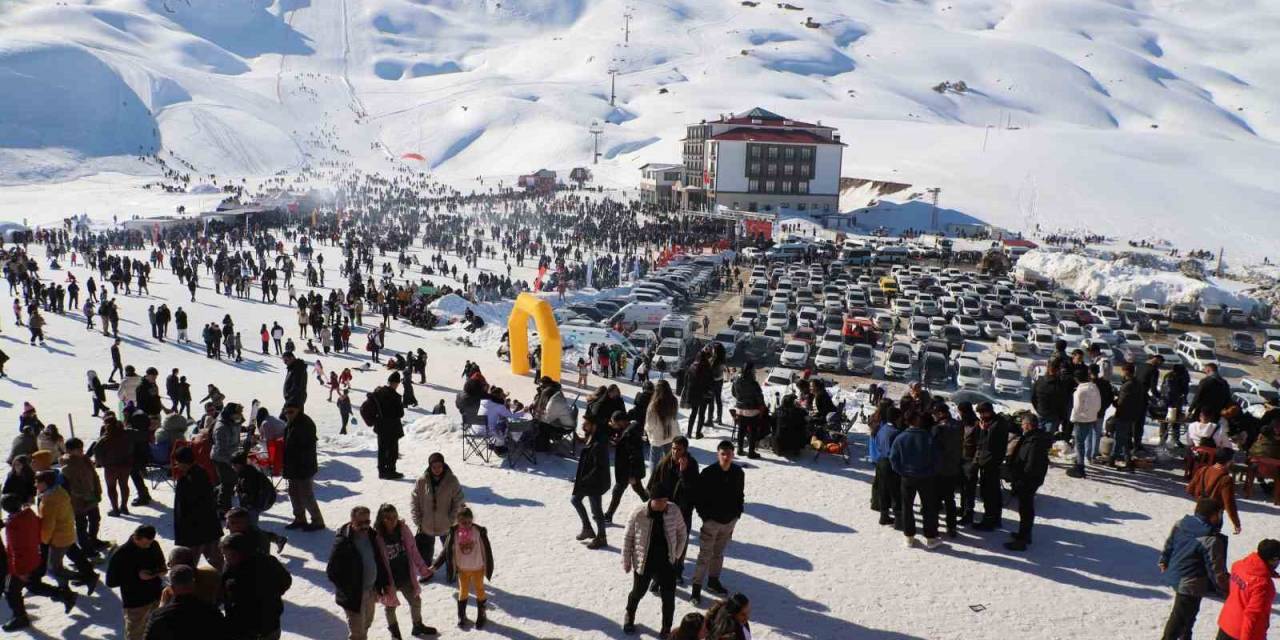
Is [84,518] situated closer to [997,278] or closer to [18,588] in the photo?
[18,588]

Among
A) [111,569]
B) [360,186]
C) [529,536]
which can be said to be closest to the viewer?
[111,569]

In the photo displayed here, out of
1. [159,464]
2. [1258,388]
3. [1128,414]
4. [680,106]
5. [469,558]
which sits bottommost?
[1258,388]

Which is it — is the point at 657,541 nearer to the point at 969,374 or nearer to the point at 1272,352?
the point at 969,374

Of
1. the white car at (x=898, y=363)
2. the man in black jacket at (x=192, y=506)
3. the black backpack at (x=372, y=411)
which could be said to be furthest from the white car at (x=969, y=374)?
the man in black jacket at (x=192, y=506)

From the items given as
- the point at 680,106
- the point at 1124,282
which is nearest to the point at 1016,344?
the point at 1124,282

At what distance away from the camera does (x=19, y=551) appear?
6.21 metres

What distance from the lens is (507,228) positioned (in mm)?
55156

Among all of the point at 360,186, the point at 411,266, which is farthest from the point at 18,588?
the point at 360,186

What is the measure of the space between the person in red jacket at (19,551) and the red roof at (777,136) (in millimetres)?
68544

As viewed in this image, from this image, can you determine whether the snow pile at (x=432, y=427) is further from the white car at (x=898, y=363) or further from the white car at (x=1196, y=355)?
the white car at (x=1196, y=355)

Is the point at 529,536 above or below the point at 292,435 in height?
below

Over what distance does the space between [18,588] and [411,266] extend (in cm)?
3387

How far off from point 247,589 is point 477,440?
18.6ft

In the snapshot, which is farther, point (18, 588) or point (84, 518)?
point (84, 518)
